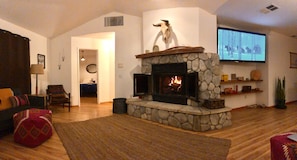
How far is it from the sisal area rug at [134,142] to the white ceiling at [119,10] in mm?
2720

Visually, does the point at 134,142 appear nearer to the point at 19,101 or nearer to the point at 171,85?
the point at 171,85

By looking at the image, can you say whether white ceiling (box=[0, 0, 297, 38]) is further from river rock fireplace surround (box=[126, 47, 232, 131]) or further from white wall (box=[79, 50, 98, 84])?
white wall (box=[79, 50, 98, 84])

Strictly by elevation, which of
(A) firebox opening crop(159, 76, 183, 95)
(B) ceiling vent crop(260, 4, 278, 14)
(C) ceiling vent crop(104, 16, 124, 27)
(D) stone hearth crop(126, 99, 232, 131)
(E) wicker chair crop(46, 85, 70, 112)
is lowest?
(D) stone hearth crop(126, 99, 232, 131)

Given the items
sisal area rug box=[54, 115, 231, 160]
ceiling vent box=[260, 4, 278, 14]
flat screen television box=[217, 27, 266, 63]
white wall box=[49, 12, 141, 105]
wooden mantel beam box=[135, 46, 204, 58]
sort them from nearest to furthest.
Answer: sisal area rug box=[54, 115, 231, 160], wooden mantel beam box=[135, 46, 204, 58], ceiling vent box=[260, 4, 278, 14], flat screen television box=[217, 27, 266, 63], white wall box=[49, 12, 141, 105]

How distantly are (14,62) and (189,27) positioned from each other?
14.0ft

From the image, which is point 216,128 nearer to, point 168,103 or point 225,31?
point 168,103

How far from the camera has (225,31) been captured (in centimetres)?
Result: 493

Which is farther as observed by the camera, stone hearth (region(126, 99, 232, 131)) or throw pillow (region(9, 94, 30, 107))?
throw pillow (region(9, 94, 30, 107))

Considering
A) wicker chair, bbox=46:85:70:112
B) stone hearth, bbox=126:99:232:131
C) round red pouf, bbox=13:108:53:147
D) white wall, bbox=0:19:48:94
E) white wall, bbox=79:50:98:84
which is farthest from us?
white wall, bbox=79:50:98:84

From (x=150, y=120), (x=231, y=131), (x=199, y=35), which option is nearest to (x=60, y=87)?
A: (x=150, y=120)

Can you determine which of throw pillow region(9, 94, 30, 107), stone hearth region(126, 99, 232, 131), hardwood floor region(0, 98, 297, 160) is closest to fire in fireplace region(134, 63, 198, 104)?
stone hearth region(126, 99, 232, 131)

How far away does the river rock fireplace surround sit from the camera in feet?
12.3

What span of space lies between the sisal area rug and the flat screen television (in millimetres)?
2630

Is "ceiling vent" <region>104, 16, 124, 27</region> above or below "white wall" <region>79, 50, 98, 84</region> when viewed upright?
above
